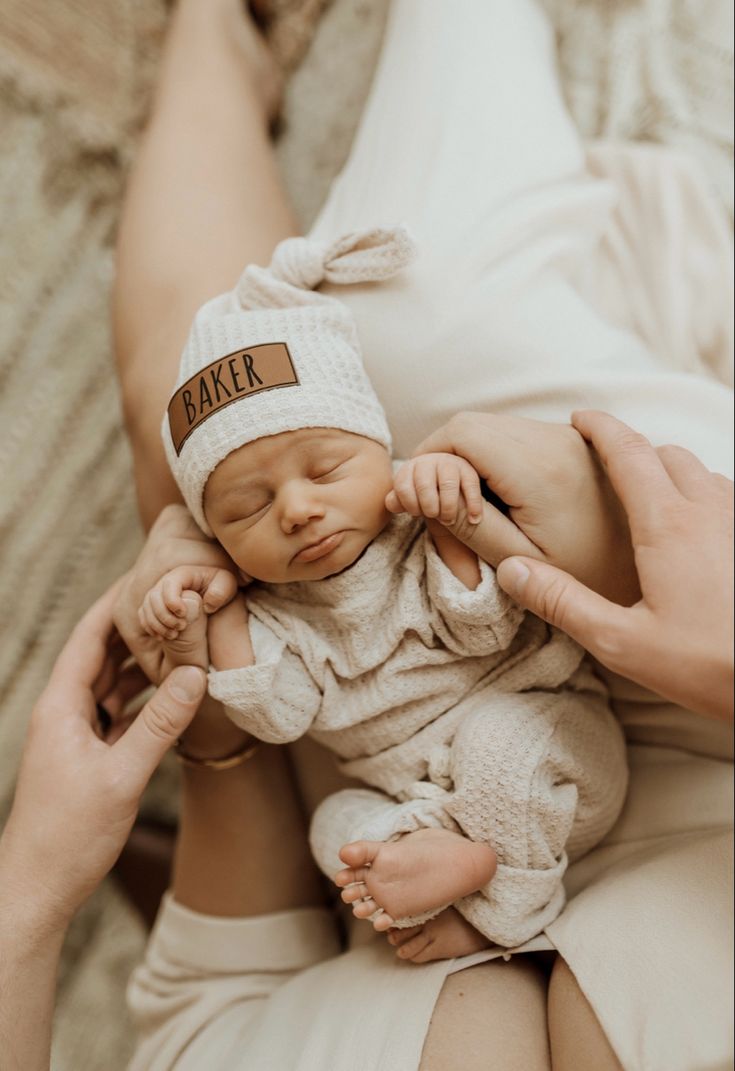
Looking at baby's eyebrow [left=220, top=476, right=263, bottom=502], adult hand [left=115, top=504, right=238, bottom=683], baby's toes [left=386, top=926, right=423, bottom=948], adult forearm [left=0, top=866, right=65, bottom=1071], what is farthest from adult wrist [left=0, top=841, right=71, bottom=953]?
baby's eyebrow [left=220, top=476, right=263, bottom=502]

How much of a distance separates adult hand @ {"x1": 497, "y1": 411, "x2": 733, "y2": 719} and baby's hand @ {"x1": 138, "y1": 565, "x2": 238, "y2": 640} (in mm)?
296

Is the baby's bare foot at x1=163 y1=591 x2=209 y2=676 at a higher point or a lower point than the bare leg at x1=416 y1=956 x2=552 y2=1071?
higher

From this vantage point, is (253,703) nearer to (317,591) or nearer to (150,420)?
(317,591)

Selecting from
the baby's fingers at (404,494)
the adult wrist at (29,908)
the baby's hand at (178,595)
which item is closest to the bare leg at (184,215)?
the baby's hand at (178,595)

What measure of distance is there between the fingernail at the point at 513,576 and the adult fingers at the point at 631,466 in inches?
4.1

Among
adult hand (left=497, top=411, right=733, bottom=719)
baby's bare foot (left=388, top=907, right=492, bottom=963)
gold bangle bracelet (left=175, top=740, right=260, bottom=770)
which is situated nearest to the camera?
adult hand (left=497, top=411, right=733, bottom=719)

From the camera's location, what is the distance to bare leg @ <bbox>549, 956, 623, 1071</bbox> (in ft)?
2.58

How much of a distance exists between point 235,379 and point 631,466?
1.28 ft

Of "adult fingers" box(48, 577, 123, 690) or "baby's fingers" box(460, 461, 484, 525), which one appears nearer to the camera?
"baby's fingers" box(460, 461, 484, 525)

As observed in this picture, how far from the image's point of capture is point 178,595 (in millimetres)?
856

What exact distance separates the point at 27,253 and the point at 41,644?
2.18 ft

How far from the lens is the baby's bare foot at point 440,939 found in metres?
0.91

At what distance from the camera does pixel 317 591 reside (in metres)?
0.94

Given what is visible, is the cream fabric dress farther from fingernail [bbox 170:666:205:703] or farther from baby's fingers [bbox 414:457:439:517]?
fingernail [bbox 170:666:205:703]
